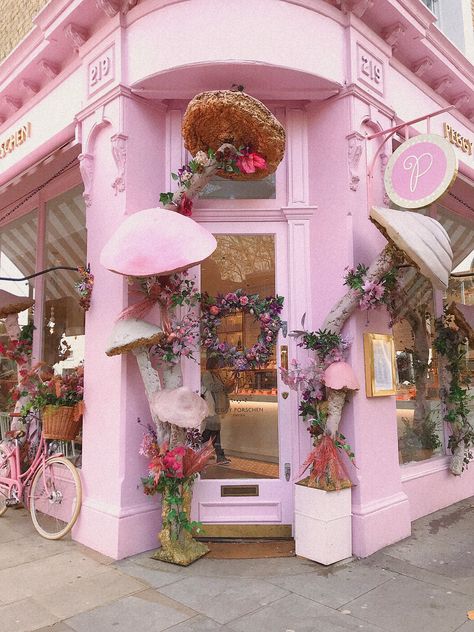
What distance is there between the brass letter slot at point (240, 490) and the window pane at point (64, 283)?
2.29 m

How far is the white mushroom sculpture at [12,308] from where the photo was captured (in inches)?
262

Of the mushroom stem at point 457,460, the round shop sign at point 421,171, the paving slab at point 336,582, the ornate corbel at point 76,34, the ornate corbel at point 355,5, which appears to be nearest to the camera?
the paving slab at point 336,582

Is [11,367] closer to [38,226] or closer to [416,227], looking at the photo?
[38,226]

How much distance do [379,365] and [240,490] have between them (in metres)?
1.81

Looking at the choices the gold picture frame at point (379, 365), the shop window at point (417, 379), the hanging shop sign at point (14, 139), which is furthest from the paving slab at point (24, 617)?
the hanging shop sign at point (14, 139)

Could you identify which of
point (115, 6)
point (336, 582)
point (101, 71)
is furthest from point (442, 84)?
point (336, 582)

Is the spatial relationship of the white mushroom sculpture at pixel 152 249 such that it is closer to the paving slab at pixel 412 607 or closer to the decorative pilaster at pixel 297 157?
the decorative pilaster at pixel 297 157

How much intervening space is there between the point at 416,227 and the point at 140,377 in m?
2.78

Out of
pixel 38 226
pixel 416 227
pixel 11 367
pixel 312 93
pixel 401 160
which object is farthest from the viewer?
pixel 11 367

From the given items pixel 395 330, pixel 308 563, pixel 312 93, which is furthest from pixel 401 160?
pixel 308 563

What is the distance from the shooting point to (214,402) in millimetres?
5141

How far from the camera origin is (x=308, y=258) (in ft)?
17.0

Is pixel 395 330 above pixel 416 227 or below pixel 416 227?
below

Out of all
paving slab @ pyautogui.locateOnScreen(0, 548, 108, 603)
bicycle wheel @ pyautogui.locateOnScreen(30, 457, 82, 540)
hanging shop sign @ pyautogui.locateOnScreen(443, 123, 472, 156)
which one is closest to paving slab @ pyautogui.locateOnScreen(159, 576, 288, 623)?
paving slab @ pyautogui.locateOnScreen(0, 548, 108, 603)
